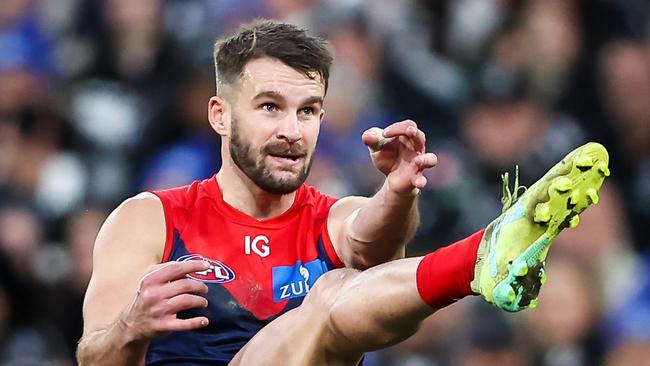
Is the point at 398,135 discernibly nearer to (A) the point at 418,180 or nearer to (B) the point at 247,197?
(A) the point at 418,180

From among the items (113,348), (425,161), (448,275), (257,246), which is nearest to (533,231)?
(448,275)

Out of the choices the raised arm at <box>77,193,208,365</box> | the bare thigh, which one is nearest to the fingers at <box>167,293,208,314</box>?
the raised arm at <box>77,193,208,365</box>

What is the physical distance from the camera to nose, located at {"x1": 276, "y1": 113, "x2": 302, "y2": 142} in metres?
4.41

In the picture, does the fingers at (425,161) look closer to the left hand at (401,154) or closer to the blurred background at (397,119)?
the left hand at (401,154)

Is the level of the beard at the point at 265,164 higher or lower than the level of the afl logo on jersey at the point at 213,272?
higher

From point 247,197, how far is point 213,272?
1.06ft

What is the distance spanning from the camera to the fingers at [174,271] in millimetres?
3807

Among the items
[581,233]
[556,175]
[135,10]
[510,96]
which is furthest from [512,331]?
[135,10]

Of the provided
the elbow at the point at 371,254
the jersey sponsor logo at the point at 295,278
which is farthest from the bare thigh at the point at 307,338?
the jersey sponsor logo at the point at 295,278

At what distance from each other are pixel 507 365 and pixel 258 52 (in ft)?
7.24

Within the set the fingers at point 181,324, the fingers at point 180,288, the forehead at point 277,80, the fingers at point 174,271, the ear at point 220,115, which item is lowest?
the fingers at point 181,324

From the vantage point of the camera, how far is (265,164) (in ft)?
14.8

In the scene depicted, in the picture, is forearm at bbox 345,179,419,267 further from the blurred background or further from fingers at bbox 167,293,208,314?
the blurred background

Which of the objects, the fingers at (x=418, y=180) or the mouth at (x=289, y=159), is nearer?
the fingers at (x=418, y=180)
